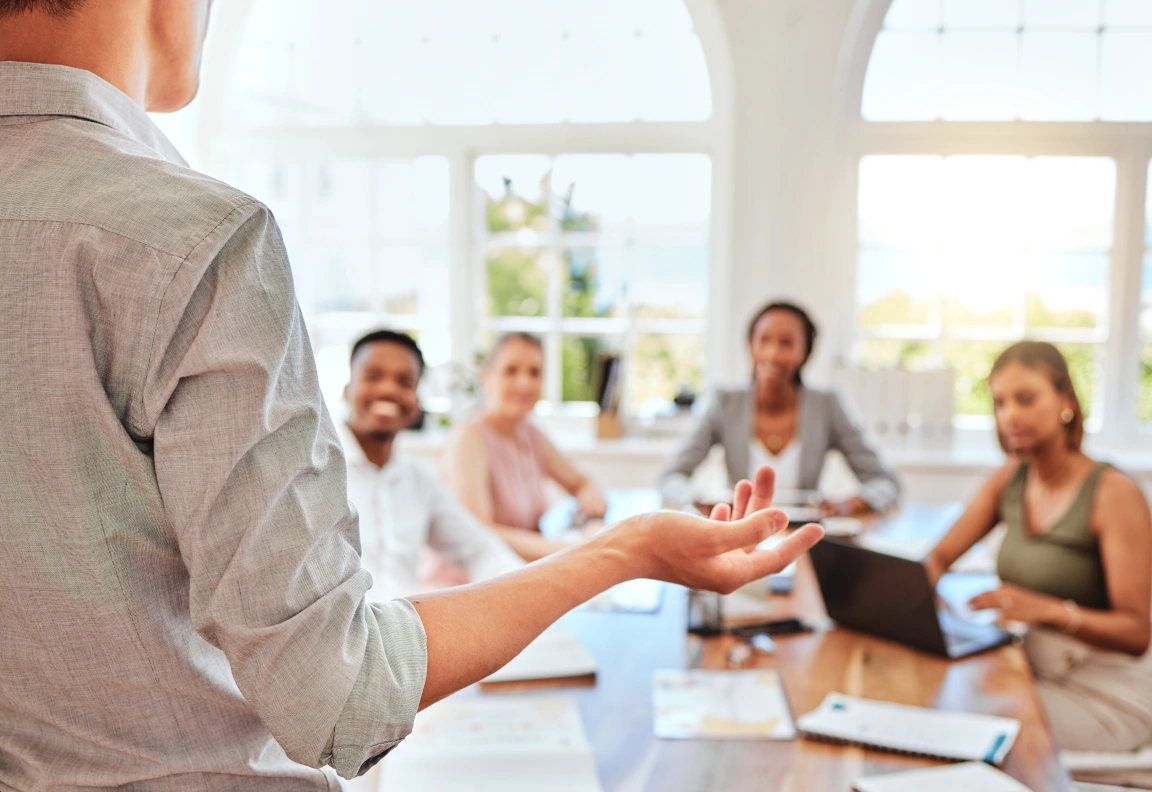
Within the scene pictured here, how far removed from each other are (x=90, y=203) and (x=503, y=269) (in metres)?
4.30

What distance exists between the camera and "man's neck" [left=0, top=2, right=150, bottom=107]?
0.71 meters

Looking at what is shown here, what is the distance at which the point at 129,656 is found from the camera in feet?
2.27

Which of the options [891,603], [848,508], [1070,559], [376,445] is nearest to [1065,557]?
[1070,559]

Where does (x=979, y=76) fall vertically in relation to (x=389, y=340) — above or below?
above

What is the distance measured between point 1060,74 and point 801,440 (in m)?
2.20

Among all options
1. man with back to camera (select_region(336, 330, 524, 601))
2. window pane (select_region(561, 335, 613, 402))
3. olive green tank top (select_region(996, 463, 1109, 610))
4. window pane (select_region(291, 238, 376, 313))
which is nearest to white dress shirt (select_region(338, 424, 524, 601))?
man with back to camera (select_region(336, 330, 524, 601))

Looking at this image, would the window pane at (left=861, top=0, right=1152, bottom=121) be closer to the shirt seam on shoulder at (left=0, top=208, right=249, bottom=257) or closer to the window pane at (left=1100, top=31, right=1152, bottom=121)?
the window pane at (left=1100, top=31, right=1152, bottom=121)

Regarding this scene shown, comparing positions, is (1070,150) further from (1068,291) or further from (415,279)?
(415,279)

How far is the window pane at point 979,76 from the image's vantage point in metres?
4.38

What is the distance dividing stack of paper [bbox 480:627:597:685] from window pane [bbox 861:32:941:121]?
3.36 meters

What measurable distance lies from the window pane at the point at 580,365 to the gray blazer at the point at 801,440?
1.32 meters

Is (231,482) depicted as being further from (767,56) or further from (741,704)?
(767,56)

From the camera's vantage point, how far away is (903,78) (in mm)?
4457

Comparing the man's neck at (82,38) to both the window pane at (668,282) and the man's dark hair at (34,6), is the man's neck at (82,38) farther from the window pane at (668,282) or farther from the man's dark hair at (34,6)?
the window pane at (668,282)
